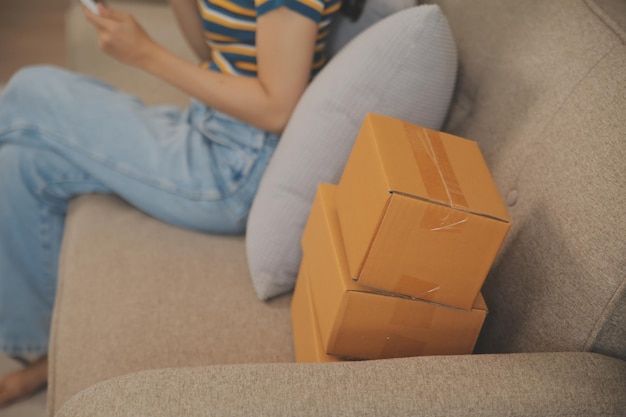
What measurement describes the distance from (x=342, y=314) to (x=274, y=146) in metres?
0.45

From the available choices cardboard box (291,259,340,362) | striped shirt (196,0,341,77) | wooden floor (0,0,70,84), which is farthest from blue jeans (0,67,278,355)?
wooden floor (0,0,70,84)

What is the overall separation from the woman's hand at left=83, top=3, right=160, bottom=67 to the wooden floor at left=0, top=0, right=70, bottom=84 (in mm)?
1323

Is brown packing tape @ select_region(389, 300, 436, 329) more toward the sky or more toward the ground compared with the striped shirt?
more toward the ground

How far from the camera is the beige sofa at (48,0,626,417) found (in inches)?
22.6

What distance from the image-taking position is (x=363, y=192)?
2.26 ft

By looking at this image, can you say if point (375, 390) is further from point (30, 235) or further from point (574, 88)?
point (30, 235)

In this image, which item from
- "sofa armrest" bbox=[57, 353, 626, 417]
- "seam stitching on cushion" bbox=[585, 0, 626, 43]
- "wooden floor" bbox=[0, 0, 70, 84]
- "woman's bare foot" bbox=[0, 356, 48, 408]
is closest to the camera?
"sofa armrest" bbox=[57, 353, 626, 417]

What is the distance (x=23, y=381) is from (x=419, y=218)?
927 millimetres

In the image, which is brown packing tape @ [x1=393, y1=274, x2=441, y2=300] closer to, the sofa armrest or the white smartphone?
the sofa armrest

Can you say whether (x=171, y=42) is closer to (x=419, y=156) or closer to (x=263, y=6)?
(x=263, y=6)

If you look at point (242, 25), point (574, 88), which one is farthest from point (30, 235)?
point (574, 88)

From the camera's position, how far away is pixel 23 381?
1151mm

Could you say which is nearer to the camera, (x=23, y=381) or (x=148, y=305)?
(x=148, y=305)

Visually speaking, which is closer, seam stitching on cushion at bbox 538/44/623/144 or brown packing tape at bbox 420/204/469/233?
brown packing tape at bbox 420/204/469/233
